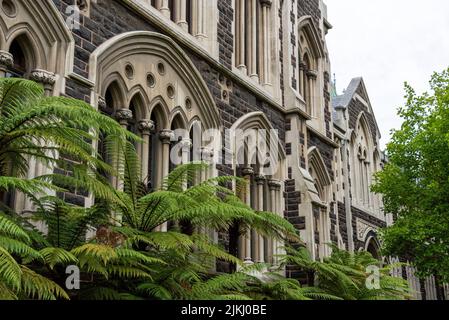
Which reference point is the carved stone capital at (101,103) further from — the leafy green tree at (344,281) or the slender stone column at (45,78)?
the leafy green tree at (344,281)

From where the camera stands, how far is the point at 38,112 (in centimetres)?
571

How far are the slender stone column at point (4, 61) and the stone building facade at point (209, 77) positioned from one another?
0.01 metres

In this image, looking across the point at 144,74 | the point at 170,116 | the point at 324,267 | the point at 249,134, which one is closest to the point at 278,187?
the point at 249,134

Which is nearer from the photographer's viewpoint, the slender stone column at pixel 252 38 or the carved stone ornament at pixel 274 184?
the slender stone column at pixel 252 38

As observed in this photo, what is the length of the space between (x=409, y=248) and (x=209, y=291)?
1346 centimetres

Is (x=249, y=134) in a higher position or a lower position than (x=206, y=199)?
higher

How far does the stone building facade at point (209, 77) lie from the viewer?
8336 millimetres

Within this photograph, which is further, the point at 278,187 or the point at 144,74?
the point at 278,187

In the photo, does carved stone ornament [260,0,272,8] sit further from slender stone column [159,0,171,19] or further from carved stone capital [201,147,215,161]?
carved stone capital [201,147,215,161]

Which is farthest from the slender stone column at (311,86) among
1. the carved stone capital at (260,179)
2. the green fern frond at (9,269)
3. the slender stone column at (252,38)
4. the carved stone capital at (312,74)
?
the green fern frond at (9,269)

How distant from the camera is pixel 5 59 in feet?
25.1

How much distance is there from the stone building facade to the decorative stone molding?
3914 millimetres
